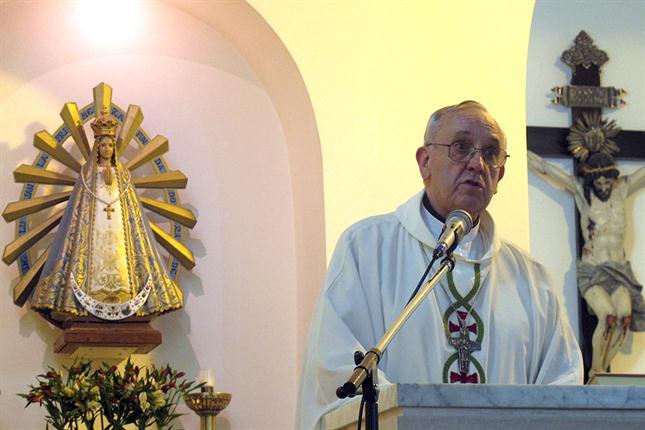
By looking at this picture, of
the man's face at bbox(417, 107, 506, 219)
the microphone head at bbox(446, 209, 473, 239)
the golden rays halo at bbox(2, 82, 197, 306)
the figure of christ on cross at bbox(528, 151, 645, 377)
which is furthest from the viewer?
the figure of christ on cross at bbox(528, 151, 645, 377)

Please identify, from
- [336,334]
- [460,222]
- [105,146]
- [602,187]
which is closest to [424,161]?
[336,334]

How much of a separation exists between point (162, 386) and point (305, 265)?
1.10 m

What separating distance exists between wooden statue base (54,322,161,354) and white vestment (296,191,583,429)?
169 cm

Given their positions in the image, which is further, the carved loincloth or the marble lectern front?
the carved loincloth

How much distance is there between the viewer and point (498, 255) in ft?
15.7

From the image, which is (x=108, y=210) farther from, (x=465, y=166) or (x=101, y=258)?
(x=465, y=166)

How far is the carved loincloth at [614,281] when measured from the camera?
31.0ft

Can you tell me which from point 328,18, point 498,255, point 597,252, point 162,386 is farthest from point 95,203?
point 597,252

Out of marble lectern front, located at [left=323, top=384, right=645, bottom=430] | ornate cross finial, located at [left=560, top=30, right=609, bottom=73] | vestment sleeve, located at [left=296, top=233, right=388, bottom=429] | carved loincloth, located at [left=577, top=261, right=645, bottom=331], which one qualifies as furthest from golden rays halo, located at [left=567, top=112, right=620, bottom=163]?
marble lectern front, located at [left=323, top=384, right=645, bottom=430]

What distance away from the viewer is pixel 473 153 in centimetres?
451

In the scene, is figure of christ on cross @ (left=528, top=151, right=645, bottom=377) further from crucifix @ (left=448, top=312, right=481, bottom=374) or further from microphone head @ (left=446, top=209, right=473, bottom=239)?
microphone head @ (left=446, top=209, right=473, bottom=239)

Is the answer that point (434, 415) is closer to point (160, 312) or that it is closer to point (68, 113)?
point (160, 312)

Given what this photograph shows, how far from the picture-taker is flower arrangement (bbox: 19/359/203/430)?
557 cm

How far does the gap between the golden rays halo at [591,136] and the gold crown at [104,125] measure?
182 inches
